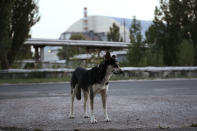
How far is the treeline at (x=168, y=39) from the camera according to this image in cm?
2708

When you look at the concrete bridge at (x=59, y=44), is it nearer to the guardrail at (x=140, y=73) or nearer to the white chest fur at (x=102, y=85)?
the guardrail at (x=140, y=73)

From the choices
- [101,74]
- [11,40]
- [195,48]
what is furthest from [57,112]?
[195,48]

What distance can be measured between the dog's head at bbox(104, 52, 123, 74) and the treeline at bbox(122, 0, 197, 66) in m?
19.8

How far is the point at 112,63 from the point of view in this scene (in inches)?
282

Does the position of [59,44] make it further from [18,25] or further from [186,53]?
[186,53]

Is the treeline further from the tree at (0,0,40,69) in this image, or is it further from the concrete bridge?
the concrete bridge

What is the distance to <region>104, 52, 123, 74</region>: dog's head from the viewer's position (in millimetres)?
7117

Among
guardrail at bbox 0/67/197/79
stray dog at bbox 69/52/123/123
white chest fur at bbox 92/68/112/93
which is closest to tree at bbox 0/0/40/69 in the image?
guardrail at bbox 0/67/197/79

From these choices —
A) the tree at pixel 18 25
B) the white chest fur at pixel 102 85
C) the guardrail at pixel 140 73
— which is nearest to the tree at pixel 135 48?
the guardrail at pixel 140 73

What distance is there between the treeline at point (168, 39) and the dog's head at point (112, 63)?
1978 cm

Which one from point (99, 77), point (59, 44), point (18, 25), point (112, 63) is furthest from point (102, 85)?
point (59, 44)

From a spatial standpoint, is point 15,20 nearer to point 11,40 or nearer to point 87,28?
point 11,40

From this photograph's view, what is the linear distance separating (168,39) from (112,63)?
908 inches

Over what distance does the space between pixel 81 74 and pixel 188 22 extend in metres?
23.8
